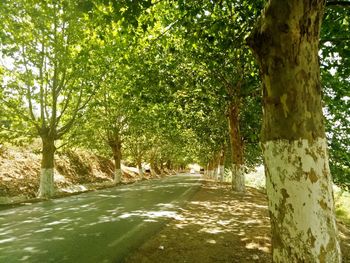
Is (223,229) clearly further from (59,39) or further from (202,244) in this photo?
(59,39)

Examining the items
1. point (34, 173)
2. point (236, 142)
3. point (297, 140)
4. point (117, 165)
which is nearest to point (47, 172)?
point (34, 173)

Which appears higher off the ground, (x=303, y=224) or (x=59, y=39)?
(x=59, y=39)

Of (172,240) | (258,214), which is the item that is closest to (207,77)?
(258,214)

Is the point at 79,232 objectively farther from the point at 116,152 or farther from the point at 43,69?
the point at 116,152

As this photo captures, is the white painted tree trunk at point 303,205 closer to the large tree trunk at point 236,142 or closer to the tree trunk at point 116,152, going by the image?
A: the large tree trunk at point 236,142

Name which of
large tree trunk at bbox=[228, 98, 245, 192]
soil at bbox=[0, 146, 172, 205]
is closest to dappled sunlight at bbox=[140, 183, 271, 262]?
large tree trunk at bbox=[228, 98, 245, 192]

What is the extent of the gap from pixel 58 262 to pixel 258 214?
23.7 feet

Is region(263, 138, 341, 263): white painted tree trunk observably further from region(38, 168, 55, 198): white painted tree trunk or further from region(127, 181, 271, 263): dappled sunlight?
region(38, 168, 55, 198): white painted tree trunk

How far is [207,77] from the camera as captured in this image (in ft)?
52.2

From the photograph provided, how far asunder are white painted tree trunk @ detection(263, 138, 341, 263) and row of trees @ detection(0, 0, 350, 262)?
0.04ft

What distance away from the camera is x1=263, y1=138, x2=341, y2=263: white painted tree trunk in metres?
3.28

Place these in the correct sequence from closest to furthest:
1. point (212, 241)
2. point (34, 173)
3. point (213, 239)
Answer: point (212, 241) → point (213, 239) → point (34, 173)

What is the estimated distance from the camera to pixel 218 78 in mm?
15859

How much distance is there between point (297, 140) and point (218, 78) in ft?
42.0
